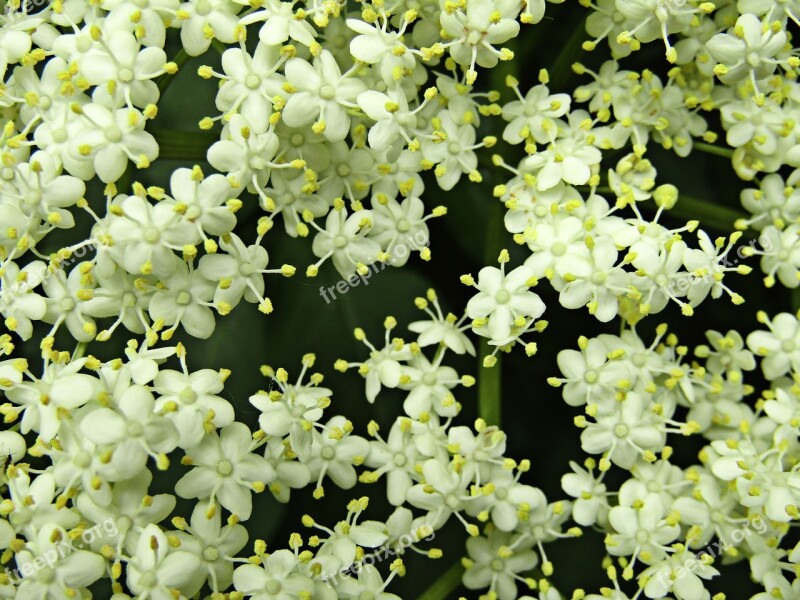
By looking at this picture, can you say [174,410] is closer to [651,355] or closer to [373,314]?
[373,314]

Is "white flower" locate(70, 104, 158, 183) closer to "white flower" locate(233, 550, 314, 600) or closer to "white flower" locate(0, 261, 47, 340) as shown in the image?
"white flower" locate(0, 261, 47, 340)

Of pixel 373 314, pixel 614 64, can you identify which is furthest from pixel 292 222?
pixel 614 64

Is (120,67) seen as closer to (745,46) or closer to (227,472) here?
(227,472)

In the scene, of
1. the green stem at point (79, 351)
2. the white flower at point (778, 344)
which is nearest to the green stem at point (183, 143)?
the green stem at point (79, 351)

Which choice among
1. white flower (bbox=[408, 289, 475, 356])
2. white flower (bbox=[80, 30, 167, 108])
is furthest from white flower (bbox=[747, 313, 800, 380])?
white flower (bbox=[80, 30, 167, 108])

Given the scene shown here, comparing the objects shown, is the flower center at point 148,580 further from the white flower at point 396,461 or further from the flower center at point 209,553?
the white flower at point 396,461

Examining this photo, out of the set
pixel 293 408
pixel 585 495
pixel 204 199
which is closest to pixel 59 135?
pixel 204 199

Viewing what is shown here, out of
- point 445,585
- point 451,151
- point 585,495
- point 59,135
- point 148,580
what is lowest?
point 445,585
